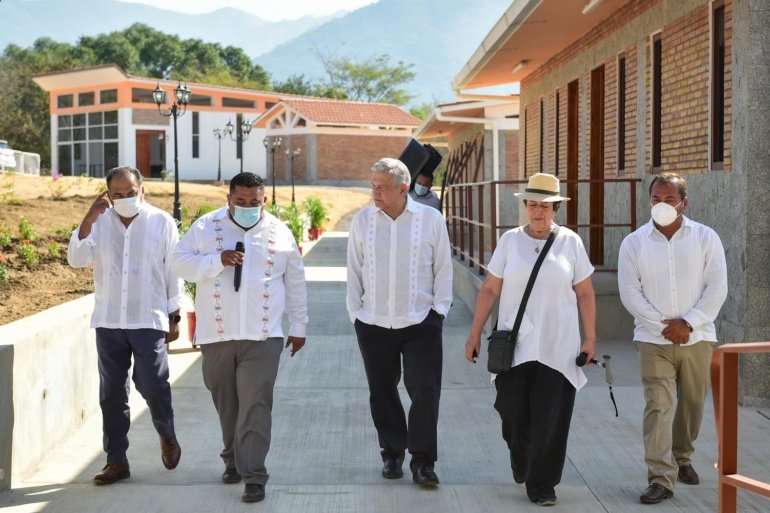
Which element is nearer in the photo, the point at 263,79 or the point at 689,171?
the point at 689,171

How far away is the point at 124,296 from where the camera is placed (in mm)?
6469

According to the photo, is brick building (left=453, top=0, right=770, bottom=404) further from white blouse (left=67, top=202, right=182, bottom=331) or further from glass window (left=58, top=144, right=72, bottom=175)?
glass window (left=58, top=144, right=72, bottom=175)

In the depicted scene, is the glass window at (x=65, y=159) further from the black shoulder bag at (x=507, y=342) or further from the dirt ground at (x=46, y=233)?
the black shoulder bag at (x=507, y=342)

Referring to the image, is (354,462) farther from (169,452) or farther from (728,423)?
(728,423)

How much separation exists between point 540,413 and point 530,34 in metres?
9.96

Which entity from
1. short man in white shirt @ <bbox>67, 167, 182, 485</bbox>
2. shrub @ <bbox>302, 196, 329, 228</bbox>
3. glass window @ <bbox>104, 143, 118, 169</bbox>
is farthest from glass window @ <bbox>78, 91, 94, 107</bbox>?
short man in white shirt @ <bbox>67, 167, 182, 485</bbox>

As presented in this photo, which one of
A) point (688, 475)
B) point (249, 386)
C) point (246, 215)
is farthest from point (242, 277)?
point (688, 475)

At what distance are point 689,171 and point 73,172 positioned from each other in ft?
223

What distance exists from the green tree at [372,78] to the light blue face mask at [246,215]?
10536 centimetres

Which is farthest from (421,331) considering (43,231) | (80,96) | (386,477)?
(80,96)

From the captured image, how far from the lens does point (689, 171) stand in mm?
10492

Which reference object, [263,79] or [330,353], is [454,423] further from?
[263,79]

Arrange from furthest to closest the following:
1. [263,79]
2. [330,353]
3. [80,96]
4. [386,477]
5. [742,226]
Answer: [263,79]
[80,96]
[330,353]
[742,226]
[386,477]

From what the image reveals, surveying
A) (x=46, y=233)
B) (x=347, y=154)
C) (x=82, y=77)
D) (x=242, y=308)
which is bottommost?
(x=242, y=308)
